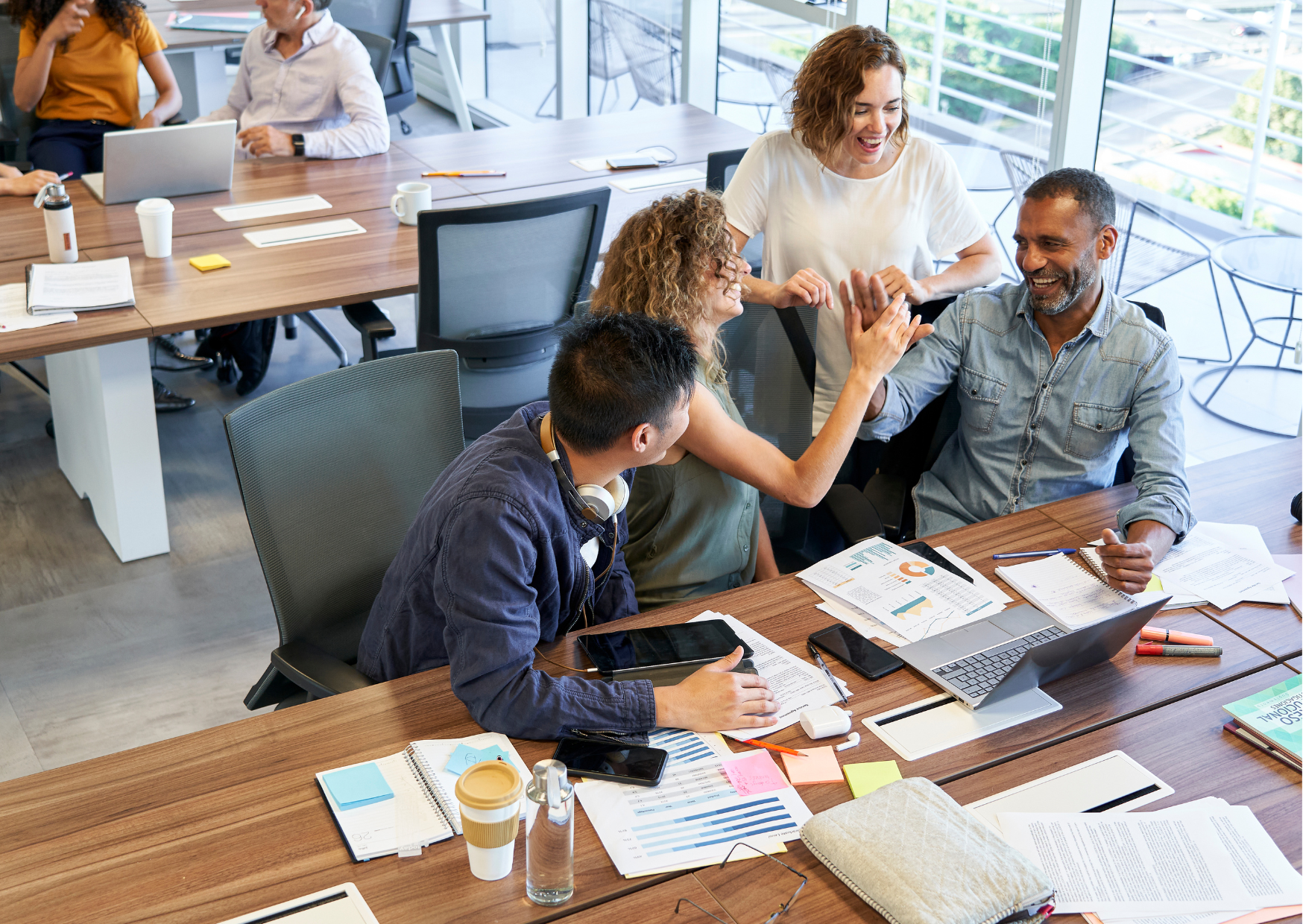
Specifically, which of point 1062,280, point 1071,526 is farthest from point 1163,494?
point 1062,280

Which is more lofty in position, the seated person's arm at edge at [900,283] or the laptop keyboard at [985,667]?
the seated person's arm at edge at [900,283]

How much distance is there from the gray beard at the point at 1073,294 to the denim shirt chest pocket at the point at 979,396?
0.18 meters

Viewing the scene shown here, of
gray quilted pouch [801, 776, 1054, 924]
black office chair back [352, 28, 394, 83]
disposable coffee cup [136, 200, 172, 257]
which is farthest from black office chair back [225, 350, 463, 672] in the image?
black office chair back [352, 28, 394, 83]

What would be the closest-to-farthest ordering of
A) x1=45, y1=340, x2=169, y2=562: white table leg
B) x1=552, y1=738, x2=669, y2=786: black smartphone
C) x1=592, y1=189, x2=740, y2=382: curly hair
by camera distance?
x1=552, y1=738, x2=669, y2=786: black smartphone
x1=592, y1=189, x2=740, y2=382: curly hair
x1=45, y1=340, x2=169, y2=562: white table leg

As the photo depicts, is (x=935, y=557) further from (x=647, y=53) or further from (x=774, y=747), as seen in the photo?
(x=647, y=53)

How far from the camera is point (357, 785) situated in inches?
61.1

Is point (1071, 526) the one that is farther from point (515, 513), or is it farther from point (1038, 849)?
point (515, 513)

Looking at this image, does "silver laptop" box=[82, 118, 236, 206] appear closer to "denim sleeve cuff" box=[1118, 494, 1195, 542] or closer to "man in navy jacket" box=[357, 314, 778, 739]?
"man in navy jacket" box=[357, 314, 778, 739]

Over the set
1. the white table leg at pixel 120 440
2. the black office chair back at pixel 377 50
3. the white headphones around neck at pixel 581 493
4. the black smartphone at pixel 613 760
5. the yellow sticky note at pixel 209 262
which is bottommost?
the white table leg at pixel 120 440

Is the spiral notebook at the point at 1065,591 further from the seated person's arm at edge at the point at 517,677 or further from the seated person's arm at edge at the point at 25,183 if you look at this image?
the seated person's arm at edge at the point at 25,183

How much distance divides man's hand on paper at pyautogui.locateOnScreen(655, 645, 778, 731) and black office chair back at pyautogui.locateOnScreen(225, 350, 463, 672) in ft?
2.08

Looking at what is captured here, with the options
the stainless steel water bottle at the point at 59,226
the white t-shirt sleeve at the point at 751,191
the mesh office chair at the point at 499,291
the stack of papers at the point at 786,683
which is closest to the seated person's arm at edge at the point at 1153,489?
the stack of papers at the point at 786,683

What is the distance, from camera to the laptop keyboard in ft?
5.84

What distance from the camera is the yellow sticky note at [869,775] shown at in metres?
1.59
